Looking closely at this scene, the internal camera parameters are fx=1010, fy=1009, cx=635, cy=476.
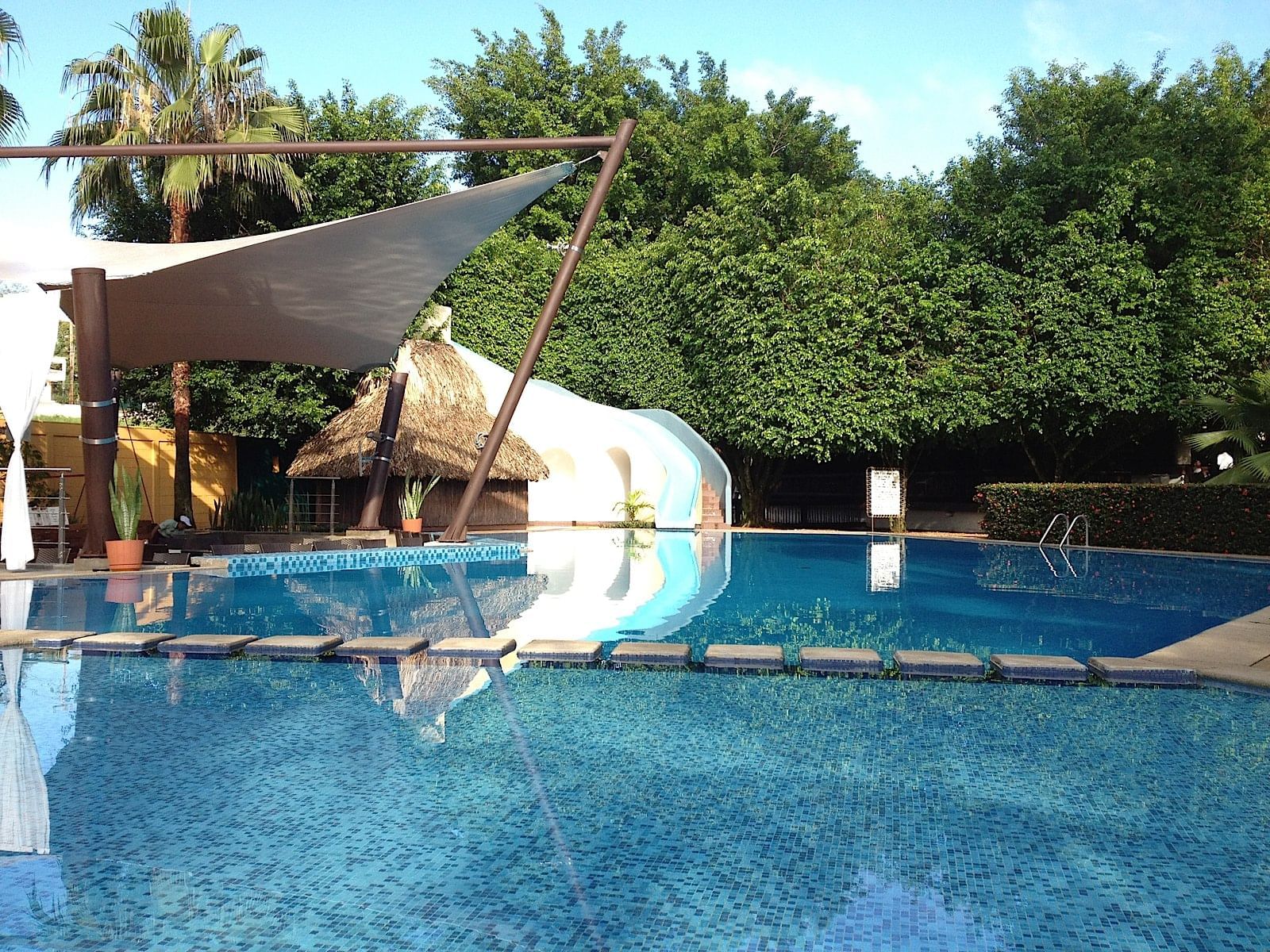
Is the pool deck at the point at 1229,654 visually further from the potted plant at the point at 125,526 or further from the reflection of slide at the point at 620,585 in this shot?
the potted plant at the point at 125,526

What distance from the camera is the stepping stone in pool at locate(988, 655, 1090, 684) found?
5.69 m

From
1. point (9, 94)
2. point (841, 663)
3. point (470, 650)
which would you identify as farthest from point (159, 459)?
point (841, 663)

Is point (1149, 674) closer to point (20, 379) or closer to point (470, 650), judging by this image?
point (470, 650)

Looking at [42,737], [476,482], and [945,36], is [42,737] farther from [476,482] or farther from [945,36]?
[945,36]

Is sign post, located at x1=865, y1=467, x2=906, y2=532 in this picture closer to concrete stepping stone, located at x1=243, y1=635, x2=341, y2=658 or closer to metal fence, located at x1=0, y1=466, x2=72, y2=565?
metal fence, located at x1=0, y1=466, x2=72, y2=565

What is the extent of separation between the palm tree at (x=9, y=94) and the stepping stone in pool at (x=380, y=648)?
12.1 m

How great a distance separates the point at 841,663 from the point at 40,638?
200 inches

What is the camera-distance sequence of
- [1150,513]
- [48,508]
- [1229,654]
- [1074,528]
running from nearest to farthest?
[1229,654] < [48,508] < [1150,513] < [1074,528]

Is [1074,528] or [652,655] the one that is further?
[1074,528]

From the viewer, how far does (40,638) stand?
21.3 feet

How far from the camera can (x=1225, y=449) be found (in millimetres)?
20328

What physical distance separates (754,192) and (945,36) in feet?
17.7

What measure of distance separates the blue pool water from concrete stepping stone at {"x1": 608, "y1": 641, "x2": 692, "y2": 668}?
52cm

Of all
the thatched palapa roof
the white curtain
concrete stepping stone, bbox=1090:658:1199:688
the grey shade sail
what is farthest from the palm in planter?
concrete stepping stone, bbox=1090:658:1199:688
